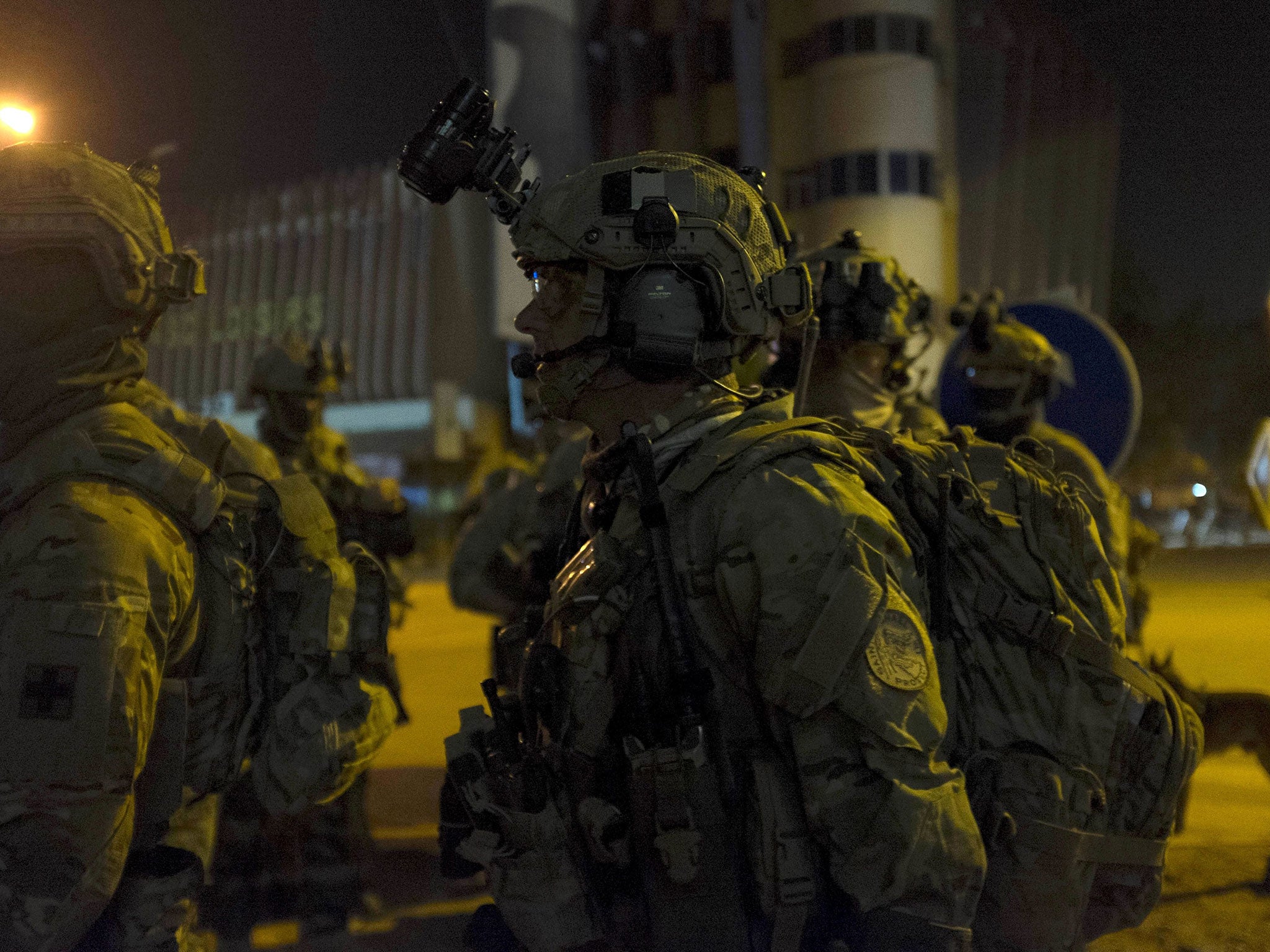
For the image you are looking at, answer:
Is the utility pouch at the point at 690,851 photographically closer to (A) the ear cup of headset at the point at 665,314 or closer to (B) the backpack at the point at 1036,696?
(B) the backpack at the point at 1036,696

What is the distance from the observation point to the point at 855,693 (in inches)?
63.4

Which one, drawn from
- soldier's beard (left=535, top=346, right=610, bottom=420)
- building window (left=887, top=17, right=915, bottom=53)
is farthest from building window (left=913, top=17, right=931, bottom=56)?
soldier's beard (left=535, top=346, right=610, bottom=420)

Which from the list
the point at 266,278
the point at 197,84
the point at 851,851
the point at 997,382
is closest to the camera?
the point at 851,851

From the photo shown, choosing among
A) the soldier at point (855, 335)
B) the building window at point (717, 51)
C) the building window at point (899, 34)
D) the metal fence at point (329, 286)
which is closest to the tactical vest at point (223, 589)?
the soldier at point (855, 335)

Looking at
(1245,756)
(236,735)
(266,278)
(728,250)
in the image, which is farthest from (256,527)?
(266,278)

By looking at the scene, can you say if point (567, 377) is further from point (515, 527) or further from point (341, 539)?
point (515, 527)

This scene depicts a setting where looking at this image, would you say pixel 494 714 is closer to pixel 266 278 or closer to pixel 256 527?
pixel 256 527

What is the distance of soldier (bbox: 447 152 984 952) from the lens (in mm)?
1614

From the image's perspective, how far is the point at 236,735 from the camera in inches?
88.8

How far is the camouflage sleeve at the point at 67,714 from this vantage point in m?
1.70

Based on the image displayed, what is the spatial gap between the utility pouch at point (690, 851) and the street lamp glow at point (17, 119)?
2598 mm

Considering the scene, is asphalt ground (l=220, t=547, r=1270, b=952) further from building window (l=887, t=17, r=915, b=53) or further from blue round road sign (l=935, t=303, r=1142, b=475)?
building window (l=887, t=17, r=915, b=53)

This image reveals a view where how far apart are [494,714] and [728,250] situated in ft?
3.23

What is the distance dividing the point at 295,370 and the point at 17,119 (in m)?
2.90
